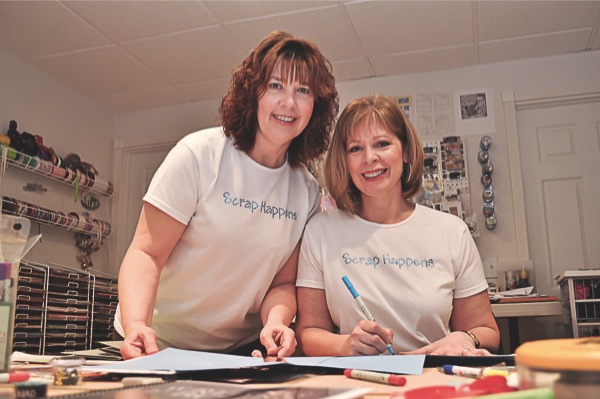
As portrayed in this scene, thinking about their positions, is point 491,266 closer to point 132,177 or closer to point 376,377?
point 132,177

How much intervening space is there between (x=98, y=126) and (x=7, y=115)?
860mm

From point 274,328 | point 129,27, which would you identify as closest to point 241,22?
point 129,27

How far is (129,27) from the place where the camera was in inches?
121

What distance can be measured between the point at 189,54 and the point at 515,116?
82.9 inches

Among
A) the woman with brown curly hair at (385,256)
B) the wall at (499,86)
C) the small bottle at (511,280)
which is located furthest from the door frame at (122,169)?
the woman with brown curly hair at (385,256)

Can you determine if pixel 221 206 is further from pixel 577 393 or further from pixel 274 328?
pixel 577 393

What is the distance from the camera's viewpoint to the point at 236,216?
1.26m

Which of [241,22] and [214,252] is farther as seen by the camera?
[241,22]

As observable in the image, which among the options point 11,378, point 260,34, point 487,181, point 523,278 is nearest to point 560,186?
point 487,181

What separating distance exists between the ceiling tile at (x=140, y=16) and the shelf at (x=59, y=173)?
2.76ft

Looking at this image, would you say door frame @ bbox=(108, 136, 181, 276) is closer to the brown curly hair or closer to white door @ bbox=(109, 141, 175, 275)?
white door @ bbox=(109, 141, 175, 275)

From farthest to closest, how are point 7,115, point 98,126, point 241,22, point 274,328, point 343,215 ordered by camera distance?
point 98,126 → point 7,115 → point 241,22 → point 343,215 → point 274,328

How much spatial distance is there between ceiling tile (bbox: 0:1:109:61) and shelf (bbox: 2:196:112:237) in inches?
37.0

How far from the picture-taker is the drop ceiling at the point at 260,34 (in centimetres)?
291
